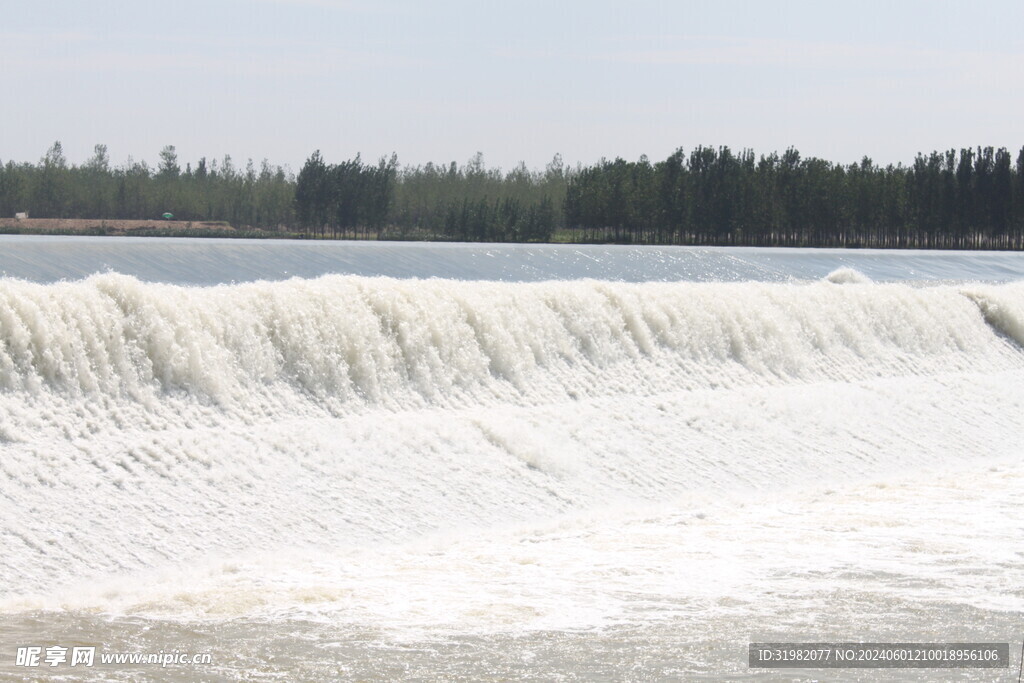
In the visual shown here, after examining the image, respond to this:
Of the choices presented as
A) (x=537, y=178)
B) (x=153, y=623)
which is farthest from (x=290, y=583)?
(x=537, y=178)

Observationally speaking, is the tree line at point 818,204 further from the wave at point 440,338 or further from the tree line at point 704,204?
the wave at point 440,338

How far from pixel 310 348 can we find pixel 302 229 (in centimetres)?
5216

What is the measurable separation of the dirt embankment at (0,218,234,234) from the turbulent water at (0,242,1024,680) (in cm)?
4241

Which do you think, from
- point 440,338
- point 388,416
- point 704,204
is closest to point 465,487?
point 388,416

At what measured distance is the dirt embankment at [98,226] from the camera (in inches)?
2180

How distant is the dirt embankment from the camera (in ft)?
182

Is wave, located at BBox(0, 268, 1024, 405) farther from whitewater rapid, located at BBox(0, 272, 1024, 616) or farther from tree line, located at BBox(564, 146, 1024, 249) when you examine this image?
tree line, located at BBox(564, 146, 1024, 249)

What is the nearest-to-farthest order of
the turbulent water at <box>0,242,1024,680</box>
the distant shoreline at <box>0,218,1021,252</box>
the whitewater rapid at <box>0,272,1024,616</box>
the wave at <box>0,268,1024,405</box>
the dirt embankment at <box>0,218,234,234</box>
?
the turbulent water at <box>0,242,1024,680</box>, the whitewater rapid at <box>0,272,1024,616</box>, the wave at <box>0,268,1024,405</box>, the dirt embankment at <box>0,218,234,234</box>, the distant shoreline at <box>0,218,1021,252</box>

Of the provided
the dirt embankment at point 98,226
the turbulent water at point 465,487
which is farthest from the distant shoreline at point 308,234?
the turbulent water at point 465,487

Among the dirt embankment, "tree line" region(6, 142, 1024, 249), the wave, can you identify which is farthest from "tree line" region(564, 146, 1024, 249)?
the wave

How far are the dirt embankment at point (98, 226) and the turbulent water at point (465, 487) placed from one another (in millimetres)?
42409

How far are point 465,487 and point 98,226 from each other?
169 feet

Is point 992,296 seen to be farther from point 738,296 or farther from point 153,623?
point 153,623

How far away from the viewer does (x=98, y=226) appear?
58.7m
